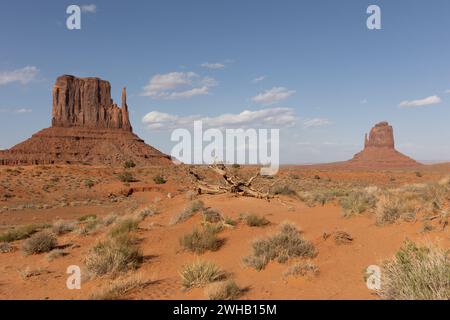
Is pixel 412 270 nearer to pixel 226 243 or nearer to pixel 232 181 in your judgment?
pixel 226 243

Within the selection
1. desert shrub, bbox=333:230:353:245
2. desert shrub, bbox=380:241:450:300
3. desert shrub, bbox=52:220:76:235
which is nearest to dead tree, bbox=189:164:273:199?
desert shrub, bbox=52:220:76:235

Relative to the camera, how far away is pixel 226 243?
9.84 metres

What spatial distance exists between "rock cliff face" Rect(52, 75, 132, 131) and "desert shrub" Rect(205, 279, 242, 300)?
4314 inches

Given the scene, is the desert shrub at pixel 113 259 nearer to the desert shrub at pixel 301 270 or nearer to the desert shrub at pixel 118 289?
the desert shrub at pixel 118 289

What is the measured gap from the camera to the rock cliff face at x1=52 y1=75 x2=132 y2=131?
10556 centimetres

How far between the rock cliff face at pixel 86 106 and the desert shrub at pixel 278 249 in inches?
4247

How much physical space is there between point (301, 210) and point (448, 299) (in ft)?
33.0

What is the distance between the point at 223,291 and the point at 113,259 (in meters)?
3.30

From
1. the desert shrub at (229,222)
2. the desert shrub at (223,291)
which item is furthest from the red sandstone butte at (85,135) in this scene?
the desert shrub at (223,291)

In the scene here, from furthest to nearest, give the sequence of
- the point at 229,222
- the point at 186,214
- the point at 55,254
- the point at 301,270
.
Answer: the point at 186,214 → the point at 229,222 → the point at 55,254 → the point at 301,270

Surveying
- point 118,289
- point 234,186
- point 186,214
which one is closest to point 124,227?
point 186,214

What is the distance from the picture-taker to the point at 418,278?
469cm

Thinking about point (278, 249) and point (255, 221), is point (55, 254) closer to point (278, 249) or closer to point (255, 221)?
point (255, 221)

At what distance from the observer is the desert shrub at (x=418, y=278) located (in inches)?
177
